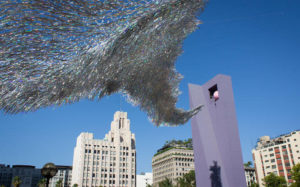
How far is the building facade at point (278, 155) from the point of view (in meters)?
60.2

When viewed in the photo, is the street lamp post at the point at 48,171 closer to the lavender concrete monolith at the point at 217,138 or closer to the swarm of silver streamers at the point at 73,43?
the swarm of silver streamers at the point at 73,43

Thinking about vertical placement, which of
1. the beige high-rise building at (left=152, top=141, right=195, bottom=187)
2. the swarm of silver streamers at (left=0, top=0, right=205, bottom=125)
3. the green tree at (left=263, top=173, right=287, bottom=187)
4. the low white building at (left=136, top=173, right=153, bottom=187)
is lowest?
the green tree at (left=263, top=173, right=287, bottom=187)

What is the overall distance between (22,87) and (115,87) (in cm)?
137

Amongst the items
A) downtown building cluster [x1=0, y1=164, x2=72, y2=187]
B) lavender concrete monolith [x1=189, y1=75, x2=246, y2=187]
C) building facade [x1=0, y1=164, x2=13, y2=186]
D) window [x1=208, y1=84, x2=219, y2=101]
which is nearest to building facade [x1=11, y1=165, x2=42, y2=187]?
downtown building cluster [x1=0, y1=164, x2=72, y2=187]

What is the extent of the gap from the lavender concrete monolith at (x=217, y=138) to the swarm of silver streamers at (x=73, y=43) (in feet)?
27.2

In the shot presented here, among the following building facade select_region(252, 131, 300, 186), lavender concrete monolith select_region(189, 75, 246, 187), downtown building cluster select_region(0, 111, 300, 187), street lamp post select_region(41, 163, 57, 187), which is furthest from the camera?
downtown building cluster select_region(0, 111, 300, 187)

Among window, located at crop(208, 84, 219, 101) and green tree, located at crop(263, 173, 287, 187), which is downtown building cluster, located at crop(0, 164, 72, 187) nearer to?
green tree, located at crop(263, 173, 287, 187)

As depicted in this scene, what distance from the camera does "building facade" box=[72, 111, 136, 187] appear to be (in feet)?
252

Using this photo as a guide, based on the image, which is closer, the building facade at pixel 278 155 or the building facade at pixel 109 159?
the building facade at pixel 278 155

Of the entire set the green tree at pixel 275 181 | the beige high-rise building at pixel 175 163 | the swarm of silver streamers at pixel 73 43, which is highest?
the beige high-rise building at pixel 175 163

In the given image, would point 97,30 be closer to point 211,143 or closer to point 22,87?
point 22,87

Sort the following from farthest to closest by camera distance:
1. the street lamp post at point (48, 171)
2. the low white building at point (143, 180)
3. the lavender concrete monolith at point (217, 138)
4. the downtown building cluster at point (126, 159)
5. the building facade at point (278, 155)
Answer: the low white building at point (143, 180), the downtown building cluster at point (126, 159), the building facade at point (278, 155), the lavender concrete monolith at point (217, 138), the street lamp post at point (48, 171)

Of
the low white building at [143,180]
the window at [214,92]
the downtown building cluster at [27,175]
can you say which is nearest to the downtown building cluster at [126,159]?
the low white building at [143,180]

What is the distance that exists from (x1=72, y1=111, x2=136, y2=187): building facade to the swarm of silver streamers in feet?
255
